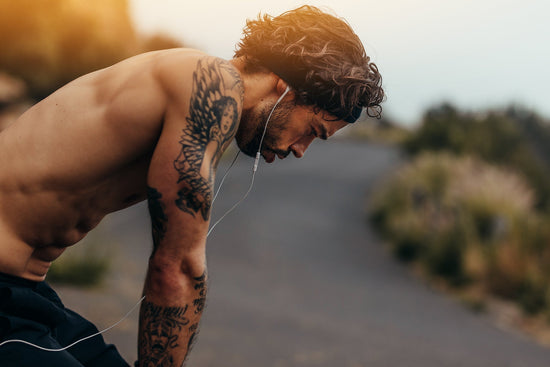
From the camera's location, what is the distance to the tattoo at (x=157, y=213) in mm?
2039

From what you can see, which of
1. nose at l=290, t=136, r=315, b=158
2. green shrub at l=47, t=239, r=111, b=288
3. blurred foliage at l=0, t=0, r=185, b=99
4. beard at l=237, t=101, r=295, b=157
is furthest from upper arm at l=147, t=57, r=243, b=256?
blurred foliage at l=0, t=0, r=185, b=99

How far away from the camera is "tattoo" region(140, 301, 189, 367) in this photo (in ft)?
6.97

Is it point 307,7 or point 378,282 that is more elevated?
point 307,7

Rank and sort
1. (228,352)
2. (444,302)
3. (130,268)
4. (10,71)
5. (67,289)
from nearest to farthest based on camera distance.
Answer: (228,352) → (67,289) → (130,268) → (444,302) → (10,71)

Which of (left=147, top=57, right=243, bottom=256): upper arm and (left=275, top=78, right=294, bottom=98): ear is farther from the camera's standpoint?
(left=275, top=78, right=294, bottom=98): ear

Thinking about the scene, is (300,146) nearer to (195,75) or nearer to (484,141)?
(195,75)

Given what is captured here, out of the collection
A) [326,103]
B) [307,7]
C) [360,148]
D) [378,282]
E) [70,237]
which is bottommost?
[360,148]

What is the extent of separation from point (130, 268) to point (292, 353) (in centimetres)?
296

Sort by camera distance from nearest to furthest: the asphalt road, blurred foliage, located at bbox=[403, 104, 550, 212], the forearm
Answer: the forearm
the asphalt road
blurred foliage, located at bbox=[403, 104, 550, 212]

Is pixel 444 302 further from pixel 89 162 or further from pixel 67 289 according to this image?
pixel 89 162

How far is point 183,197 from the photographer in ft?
6.67

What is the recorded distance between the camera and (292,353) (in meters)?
6.45

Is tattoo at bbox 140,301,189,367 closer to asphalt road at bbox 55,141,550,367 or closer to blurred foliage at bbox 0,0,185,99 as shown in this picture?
asphalt road at bbox 55,141,550,367

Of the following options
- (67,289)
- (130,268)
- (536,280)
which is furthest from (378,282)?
(67,289)
